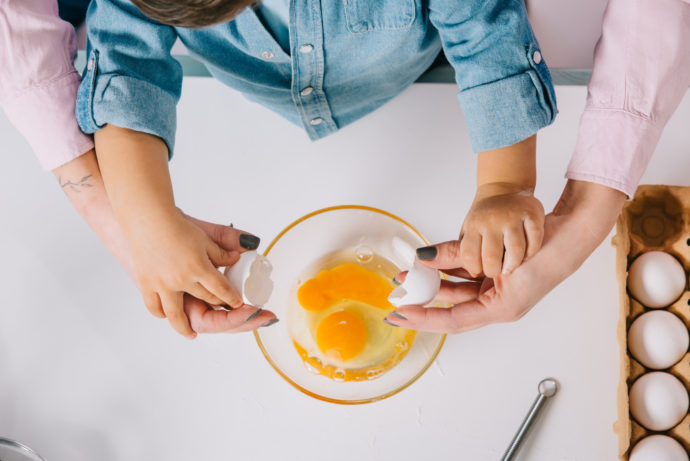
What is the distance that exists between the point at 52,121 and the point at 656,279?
2.74 feet

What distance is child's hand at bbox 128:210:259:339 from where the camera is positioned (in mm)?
624

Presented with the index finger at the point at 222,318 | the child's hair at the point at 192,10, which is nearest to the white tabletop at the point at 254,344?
the index finger at the point at 222,318

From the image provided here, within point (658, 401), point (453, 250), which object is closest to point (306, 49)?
point (453, 250)

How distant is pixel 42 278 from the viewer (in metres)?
0.87

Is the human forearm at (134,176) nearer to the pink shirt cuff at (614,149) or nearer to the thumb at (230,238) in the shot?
the thumb at (230,238)

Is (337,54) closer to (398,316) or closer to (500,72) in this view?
(500,72)

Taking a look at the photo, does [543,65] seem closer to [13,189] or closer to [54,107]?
[54,107]

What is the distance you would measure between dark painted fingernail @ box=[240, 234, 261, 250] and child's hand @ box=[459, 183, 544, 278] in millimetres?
244

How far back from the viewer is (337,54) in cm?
75

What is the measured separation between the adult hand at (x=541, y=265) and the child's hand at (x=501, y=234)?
29mm

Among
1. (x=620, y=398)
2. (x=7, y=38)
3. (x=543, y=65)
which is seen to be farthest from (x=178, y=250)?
(x=620, y=398)

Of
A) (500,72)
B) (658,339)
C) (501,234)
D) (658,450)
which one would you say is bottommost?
(658,450)

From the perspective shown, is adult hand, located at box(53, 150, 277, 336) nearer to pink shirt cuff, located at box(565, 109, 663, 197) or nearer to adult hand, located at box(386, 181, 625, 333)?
adult hand, located at box(386, 181, 625, 333)

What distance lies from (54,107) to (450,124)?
567mm
